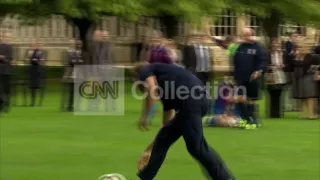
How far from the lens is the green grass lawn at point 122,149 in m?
11.3

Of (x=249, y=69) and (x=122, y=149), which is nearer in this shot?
(x=122, y=149)

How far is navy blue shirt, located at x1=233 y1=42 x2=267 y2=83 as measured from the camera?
16.5 metres

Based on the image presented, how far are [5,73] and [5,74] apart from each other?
0.17 feet

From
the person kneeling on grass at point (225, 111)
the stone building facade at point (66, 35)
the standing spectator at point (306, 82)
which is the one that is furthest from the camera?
the stone building facade at point (66, 35)

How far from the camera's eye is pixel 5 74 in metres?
20.5

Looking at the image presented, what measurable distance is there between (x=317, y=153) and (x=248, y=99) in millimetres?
3546

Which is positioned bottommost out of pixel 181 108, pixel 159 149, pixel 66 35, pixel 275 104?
pixel 275 104

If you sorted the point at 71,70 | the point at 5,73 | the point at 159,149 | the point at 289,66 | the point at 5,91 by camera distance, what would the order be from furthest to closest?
1. the point at 71,70
2. the point at 5,91
3. the point at 5,73
4. the point at 289,66
5. the point at 159,149

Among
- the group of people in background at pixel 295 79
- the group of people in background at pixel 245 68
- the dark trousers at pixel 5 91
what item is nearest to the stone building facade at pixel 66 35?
the group of people in background at pixel 245 68

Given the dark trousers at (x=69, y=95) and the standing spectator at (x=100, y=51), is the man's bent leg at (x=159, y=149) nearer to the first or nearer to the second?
the standing spectator at (x=100, y=51)

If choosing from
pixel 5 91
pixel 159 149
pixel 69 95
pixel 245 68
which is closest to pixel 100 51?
pixel 69 95

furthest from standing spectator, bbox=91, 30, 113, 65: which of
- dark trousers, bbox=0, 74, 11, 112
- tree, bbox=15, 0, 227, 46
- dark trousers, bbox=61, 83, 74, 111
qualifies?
tree, bbox=15, 0, 227, 46

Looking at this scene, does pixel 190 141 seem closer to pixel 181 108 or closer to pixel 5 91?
pixel 181 108

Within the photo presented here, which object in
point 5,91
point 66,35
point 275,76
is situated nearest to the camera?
point 275,76
